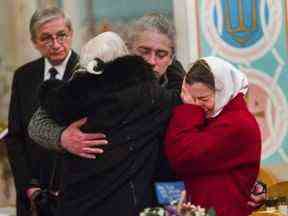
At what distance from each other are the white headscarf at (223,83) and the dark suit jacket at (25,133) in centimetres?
136

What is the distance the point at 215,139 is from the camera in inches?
127

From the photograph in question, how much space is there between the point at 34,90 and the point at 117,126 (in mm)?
1371

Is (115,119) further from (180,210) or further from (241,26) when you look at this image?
(241,26)

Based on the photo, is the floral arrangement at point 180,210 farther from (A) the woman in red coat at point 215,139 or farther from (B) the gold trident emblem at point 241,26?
(B) the gold trident emblem at point 241,26

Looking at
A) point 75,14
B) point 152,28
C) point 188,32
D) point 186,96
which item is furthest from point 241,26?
point 186,96

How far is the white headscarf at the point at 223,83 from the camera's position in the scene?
3271mm

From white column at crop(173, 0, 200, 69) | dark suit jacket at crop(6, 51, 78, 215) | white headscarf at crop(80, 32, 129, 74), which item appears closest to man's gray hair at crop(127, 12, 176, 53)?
white headscarf at crop(80, 32, 129, 74)

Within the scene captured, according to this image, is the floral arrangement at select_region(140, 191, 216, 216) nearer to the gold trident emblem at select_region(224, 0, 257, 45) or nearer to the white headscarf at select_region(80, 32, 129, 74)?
the white headscarf at select_region(80, 32, 129, 74)

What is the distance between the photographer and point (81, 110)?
3.35 metres

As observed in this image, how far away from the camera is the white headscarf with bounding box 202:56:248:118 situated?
10.7ft

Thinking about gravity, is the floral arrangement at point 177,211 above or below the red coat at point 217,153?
below

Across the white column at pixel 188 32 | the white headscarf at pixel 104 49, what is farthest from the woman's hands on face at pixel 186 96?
the white column at pixel 188 32

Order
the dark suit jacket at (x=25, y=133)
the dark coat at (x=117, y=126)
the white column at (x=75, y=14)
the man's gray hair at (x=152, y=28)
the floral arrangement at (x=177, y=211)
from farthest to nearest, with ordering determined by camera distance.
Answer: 1. the white column at (x=75, y=14)
2. the dark suit jacket at (x=25, y=133)
3. the man's gray hair at (x=152, y=28)
4. the dark coat at (x=117, y=126)
5. the floral arrangement at (x=177, y=211)

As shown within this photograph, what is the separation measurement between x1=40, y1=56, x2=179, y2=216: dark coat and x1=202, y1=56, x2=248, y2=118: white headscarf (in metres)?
0.20
